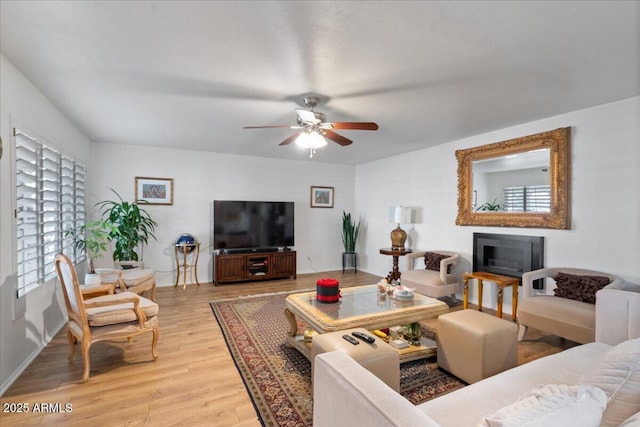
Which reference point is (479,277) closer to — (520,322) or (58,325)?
(520,322)

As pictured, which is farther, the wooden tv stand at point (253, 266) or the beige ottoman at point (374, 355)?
the wooden tv stand at point (253, 266)

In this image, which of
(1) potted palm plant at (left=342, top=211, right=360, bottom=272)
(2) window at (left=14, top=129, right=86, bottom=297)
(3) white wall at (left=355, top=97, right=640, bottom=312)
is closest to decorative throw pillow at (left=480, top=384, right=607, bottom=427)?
(3) white wall at (left=355, top=97, right=640, bottom=312)

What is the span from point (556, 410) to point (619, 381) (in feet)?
1.60

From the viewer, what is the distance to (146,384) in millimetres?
2270

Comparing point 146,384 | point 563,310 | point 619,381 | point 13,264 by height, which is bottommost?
point 146,384

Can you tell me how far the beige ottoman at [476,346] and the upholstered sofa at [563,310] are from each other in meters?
0.84

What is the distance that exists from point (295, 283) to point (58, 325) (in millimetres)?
3330

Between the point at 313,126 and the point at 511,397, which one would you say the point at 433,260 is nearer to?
the point at 313,126

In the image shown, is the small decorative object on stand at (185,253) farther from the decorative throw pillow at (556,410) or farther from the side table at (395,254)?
the decorative throw pillow at (556,410)

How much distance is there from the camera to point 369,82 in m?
2.59

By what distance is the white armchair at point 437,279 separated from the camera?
13.4 feet

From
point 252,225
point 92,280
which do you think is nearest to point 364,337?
point 92,280

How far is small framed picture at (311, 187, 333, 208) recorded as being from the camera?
6609mm

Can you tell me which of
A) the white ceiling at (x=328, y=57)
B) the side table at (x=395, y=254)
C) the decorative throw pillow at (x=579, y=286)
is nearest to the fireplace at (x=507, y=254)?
→ the decorative throw pillow at (x=579, y=286)
